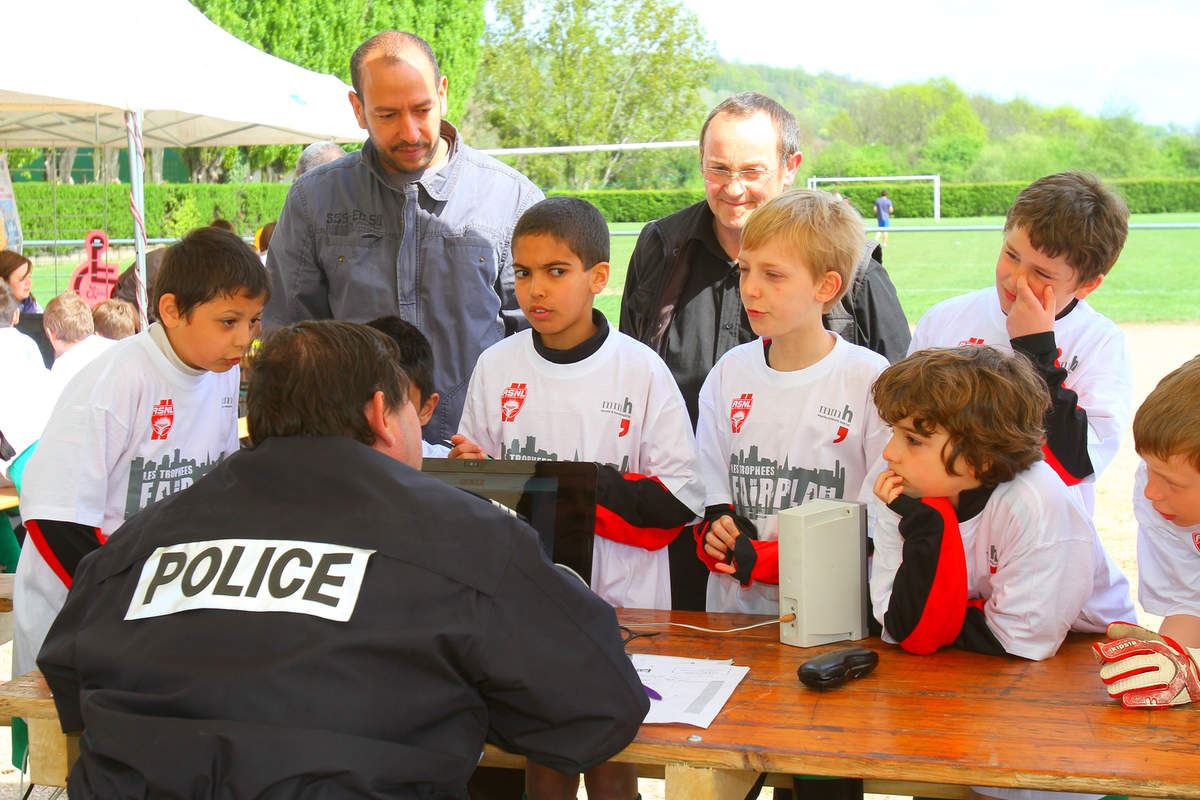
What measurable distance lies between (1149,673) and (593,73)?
4887 cm

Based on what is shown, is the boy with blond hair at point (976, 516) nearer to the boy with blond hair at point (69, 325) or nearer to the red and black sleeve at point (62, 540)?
the red and black sleeve at point (62, 540)

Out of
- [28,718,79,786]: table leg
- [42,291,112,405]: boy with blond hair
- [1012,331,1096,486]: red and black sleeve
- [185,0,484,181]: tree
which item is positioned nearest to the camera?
[28,718,79,786]: table leg

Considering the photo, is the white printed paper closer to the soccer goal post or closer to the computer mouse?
the computer mouse

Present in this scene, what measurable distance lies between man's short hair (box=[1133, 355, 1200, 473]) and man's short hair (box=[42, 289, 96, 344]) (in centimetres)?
562

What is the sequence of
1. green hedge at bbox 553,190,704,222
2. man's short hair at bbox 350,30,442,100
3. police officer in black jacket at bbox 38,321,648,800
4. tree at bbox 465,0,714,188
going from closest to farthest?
police officer in black jacket at bbox 38,321,648,800 < man's short hair at bbox 350,30,442,100 < green hedge at bbox 553,190,704,222 < tree at bbox 465,0,714,188

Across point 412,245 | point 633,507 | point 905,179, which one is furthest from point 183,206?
point 633,507

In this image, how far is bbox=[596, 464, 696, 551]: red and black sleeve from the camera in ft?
8.88

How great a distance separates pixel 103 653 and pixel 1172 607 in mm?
2056

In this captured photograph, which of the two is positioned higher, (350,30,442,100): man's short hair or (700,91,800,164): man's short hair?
(350,30,442,100): man's short hair

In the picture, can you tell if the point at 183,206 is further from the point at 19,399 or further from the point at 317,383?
the point at 317,383

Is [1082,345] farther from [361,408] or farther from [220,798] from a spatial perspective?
[220,798]

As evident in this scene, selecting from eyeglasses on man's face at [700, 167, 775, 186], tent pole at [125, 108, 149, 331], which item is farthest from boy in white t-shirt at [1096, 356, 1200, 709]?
tent pole at [125, 108, 149, 331]

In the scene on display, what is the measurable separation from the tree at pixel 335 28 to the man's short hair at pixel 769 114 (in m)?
20.3

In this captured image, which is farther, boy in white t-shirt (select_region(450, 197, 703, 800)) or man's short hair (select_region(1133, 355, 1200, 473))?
boy in white t-shirt (select_region(450, 197, 703, 800))
